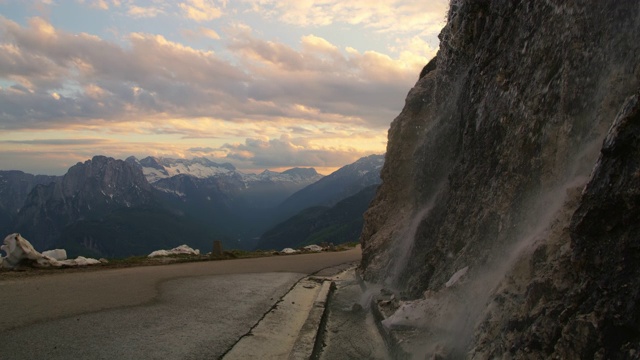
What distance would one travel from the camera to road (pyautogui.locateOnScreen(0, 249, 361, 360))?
6.35 metres

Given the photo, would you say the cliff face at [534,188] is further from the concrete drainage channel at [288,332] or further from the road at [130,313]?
the road at [130,313]

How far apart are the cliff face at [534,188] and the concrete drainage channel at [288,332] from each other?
6.31ft

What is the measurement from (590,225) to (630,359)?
3.69 feet

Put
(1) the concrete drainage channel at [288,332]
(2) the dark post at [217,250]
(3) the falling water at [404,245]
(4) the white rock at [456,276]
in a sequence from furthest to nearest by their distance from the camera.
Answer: (2) the dark post at [217,250] → (3) the falling water at [404,245] → (1) the concrete drainage channel at [288,332] → (4) the white rock at [456,276]

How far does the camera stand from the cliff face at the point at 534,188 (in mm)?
3553

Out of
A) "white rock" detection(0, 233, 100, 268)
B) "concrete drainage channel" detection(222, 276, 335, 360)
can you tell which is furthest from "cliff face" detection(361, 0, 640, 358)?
"white rock" detection(0, 233, 100, 268)

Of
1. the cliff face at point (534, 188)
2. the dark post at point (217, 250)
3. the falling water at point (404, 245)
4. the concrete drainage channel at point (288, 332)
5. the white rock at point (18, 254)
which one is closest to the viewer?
the cliff face at point (534, 188)

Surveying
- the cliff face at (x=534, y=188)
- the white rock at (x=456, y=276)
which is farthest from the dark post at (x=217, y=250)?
the white rock at (x=456, y=276)

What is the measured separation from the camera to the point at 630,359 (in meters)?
3.02

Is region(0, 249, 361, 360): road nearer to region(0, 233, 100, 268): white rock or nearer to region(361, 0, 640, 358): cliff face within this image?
region(0, 233, 100, 268): white rock

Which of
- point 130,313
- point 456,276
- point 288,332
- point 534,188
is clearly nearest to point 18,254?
point 130,313

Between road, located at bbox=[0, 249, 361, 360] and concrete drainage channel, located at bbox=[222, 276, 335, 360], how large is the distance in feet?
0.75

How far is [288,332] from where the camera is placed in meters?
8.01

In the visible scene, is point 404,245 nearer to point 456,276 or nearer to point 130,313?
point 456,276
